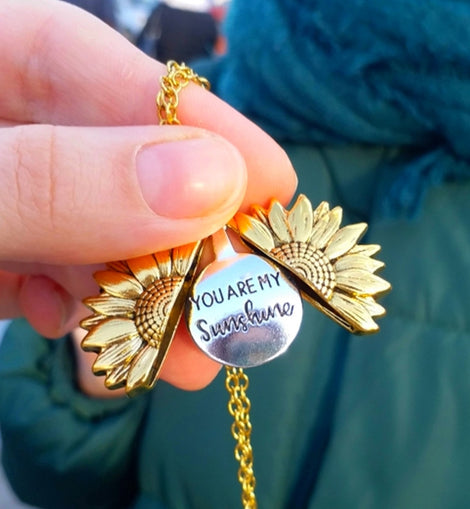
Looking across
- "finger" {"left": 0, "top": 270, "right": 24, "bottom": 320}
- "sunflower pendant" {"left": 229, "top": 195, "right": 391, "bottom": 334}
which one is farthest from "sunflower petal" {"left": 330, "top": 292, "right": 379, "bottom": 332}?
"finger" {"left": 0, "top": 270, "right": 24, "bottom": 320}

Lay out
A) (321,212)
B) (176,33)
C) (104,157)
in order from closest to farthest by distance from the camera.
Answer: (104,157), (321,212), (176,33)

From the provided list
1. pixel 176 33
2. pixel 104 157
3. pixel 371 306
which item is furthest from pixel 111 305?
pixel 176 33

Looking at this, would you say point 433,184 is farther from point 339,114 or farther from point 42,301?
point 42,301

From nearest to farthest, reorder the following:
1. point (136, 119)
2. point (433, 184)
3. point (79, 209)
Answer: point (79, 209) → point (136, 119) → point (433, 184)

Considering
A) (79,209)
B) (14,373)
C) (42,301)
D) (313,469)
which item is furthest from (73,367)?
(79,209)

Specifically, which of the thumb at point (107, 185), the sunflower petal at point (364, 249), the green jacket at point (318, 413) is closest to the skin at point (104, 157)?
the thumb at point (107, 185)

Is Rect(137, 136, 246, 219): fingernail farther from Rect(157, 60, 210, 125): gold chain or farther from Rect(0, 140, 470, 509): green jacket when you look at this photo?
Rect(0, 140, 470, 509): green jacket

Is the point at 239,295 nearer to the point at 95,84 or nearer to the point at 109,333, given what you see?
the point at 109,333
